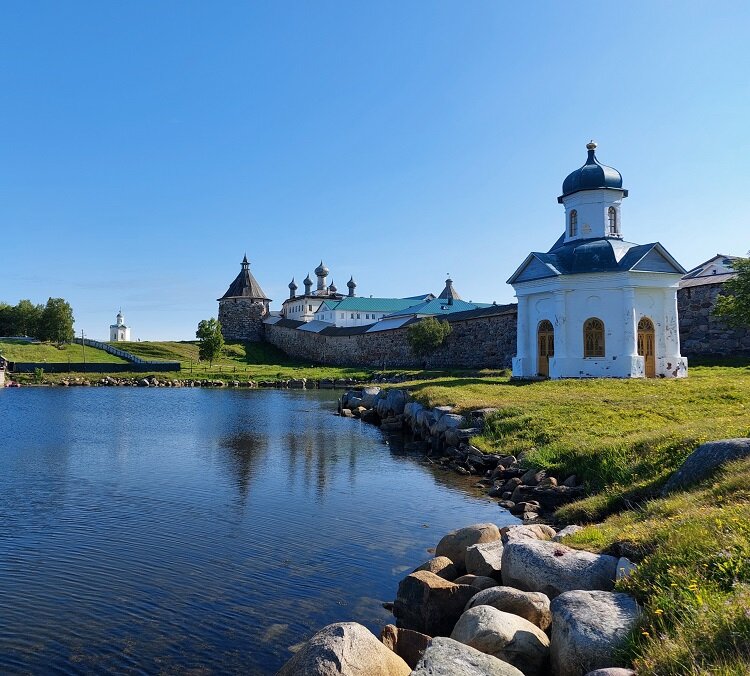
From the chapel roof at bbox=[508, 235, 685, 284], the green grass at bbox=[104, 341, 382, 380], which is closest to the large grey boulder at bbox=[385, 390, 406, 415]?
the chapel roof at bbox=[508, 235, 685, 284]

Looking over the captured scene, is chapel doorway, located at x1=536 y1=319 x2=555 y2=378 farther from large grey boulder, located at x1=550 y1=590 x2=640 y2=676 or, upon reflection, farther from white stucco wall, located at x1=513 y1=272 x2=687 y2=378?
large grey boulder, located at x1=550 y1=590 x2=640 y2=676

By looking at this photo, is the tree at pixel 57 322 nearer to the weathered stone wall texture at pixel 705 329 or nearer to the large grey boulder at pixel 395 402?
the large grey boulder at pixel 395 402

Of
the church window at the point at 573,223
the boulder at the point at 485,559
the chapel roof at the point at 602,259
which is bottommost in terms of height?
the boulder at the point at 485,559

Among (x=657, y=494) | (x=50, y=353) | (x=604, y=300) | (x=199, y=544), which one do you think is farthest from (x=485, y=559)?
(x=50, y=353)

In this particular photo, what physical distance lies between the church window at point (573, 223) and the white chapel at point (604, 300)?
1.51 feet

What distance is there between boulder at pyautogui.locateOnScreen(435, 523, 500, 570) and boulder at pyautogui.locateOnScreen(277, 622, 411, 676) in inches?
142

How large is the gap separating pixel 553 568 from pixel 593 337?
23.5 metres

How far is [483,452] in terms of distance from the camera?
55.1 ft

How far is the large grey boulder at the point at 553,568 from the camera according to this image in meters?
6.54

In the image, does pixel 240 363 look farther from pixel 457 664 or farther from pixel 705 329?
pixel 457 664

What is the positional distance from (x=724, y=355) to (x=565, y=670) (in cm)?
3534

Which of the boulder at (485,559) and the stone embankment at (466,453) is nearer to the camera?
the boulder at (485,559)

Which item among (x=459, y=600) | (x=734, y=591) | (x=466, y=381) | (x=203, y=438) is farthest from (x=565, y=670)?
(x=466, y=381)

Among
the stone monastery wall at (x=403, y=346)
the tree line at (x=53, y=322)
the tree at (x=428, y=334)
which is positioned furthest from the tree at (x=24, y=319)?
the tree at (x=428, y=334)
